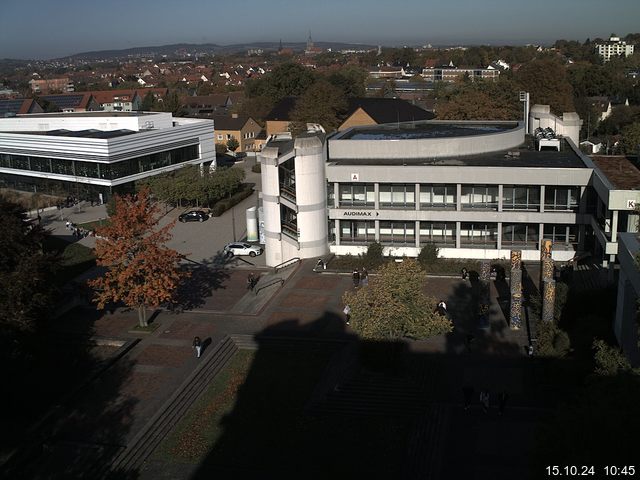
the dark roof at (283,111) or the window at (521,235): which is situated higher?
the dark roof at (283,111)

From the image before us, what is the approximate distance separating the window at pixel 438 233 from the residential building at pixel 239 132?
53065mm

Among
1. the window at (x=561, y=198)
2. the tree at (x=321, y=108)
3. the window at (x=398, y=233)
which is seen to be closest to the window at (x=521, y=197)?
the window at (x=561, y=198)

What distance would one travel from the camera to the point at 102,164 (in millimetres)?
61156

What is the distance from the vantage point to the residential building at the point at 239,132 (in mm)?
92000

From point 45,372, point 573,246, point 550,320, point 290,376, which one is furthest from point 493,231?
point 45,372

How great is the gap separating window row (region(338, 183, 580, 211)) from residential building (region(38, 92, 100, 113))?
97.5 meters

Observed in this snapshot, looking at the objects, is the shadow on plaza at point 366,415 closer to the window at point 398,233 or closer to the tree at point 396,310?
the tree at point 396,310

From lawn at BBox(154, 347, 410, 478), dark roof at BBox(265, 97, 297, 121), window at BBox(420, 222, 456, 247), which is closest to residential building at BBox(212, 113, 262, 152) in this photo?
dark roof at BBox(265, 97, 297, 121)

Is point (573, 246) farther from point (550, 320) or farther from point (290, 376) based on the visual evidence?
point (290, 376)

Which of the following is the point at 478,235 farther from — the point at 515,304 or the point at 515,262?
the point at 515,304

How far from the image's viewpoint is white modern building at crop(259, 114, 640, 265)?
40000 millimetres

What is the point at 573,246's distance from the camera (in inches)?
1590

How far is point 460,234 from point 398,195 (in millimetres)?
4393

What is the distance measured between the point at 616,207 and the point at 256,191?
3845 centimetres
